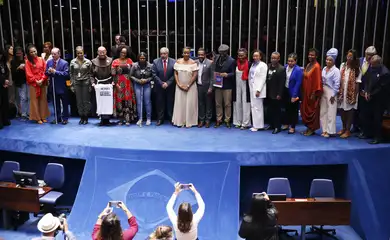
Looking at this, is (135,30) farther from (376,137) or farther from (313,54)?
(376,137)

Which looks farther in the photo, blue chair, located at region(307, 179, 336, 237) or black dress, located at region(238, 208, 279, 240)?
blue chair, located at region(307, 179, 336, 237)

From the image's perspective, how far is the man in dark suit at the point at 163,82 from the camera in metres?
7.96

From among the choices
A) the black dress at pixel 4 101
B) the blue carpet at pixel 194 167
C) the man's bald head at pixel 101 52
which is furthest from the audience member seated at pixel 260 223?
the black dress at pixel 4 101

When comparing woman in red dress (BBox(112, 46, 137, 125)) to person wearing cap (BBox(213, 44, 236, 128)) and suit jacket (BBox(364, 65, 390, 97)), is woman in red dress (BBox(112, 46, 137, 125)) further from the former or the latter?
suit jacket (BBox(364, 65, 390, 97))

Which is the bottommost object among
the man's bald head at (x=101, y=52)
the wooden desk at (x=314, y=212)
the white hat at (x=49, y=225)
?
the wooden desk at (x=314, y=212)

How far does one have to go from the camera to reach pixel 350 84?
714 cm

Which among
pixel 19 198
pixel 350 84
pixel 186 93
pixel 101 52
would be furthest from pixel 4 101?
pixel 350 84

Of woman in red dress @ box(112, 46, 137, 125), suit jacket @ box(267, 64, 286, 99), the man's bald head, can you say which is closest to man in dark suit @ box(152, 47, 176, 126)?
woman in red dress @ box(112, 46, 137, 125)

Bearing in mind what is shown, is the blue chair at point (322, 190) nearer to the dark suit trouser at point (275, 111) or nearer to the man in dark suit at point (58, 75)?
the dark suit trouser at point (275, 111)

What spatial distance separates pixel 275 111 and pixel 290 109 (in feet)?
0.96

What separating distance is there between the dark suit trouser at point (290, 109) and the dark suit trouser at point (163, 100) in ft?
6.67

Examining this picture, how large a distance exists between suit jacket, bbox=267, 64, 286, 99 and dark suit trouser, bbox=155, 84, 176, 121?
1793 mm

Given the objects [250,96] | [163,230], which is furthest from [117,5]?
[163,230]

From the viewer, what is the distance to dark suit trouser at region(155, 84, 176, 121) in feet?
26.8
